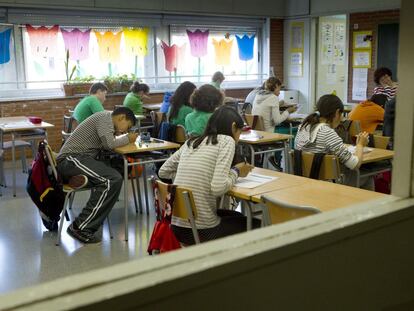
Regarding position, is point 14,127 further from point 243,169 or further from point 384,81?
point 384,81

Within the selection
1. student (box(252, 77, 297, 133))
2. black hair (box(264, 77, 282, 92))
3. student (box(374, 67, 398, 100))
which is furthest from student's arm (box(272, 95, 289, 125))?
student (box(374, 67, 398, 100))

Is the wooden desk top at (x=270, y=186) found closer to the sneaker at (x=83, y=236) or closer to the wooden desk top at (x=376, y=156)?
the wooden desk top at (x=376, y=156)

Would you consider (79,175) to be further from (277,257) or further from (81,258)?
(277,257)

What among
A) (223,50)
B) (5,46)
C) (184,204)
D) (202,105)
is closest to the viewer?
(184,204)

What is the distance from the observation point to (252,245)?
4.17 feet

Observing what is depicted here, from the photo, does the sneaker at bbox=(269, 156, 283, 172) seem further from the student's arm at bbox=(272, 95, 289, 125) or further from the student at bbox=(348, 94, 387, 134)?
the student at bbox=(348, 94, 387, 134)

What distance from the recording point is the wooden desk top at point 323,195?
9.36 feet

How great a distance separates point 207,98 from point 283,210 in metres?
2.40

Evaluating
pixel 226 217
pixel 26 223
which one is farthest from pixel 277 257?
pixel 26 223

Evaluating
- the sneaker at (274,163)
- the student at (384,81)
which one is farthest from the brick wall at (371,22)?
the sneaker at (274,163)

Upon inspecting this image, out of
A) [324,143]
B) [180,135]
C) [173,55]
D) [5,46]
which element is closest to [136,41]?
[173,55]

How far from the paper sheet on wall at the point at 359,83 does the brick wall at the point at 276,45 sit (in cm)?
182

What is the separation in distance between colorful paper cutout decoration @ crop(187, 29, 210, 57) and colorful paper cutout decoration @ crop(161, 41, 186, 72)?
20 centimetres

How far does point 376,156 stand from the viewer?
428 cm
